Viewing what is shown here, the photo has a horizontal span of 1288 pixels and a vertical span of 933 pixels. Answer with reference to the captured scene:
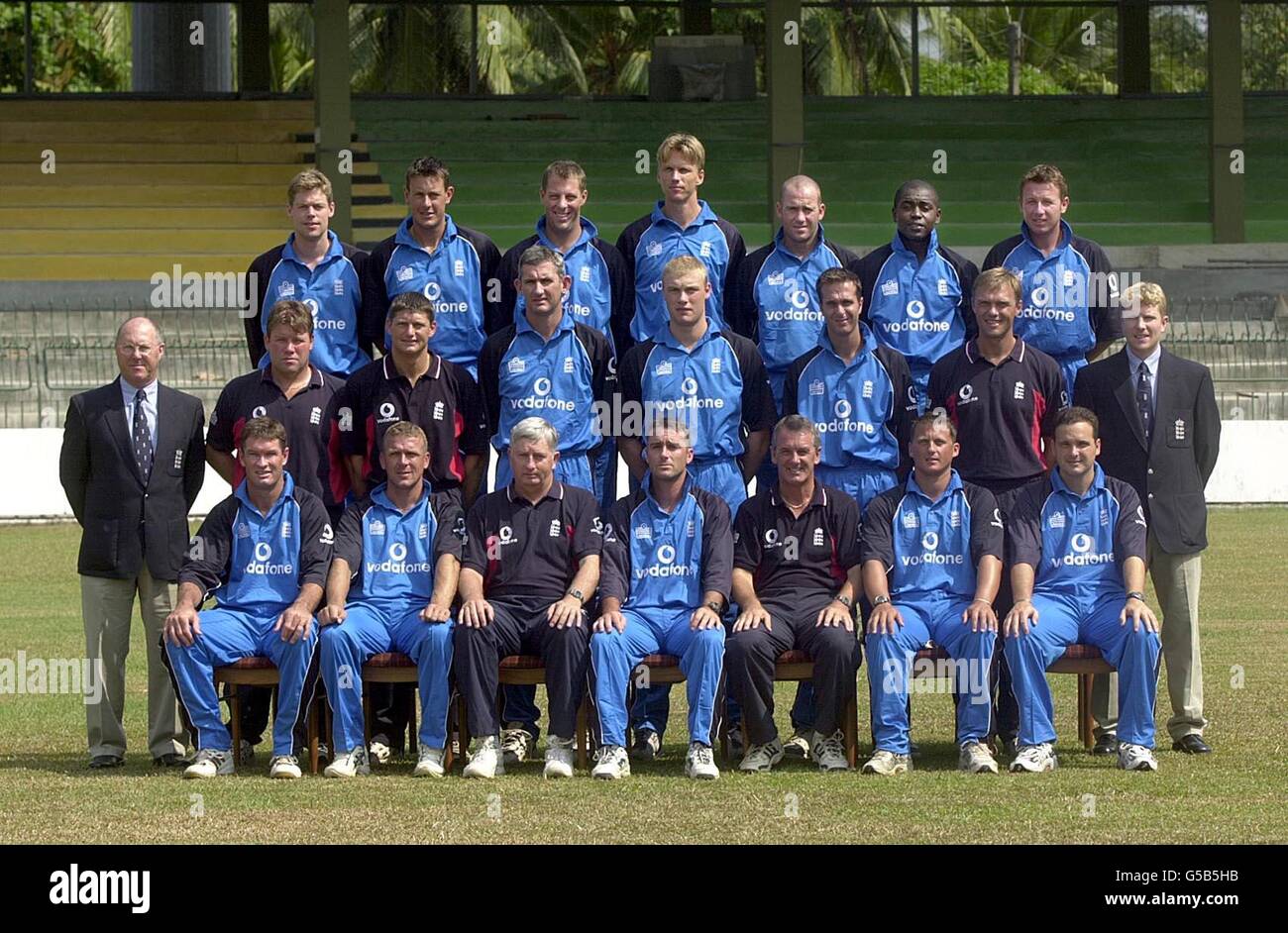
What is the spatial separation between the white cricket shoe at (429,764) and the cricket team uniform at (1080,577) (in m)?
2.44

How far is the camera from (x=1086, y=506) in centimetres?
848

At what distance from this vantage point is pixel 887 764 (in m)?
8.11

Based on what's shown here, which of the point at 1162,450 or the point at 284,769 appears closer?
the point at 284,769

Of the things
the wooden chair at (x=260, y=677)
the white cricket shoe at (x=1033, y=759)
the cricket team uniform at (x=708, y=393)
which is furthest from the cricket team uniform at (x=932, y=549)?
the wooden chair at (x=260, y=677)

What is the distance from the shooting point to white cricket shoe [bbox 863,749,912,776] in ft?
26.6

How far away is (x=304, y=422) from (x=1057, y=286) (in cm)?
355

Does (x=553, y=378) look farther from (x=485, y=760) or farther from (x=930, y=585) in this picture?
(x=930, y=585)

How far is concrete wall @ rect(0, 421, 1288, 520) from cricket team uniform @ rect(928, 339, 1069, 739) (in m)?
9.78

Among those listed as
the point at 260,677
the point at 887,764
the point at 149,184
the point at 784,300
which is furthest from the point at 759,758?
Result: the point at 149,184

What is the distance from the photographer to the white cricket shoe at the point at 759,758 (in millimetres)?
8242

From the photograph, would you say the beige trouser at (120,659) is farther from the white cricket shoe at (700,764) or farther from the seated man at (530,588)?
the white cricket shoe at (700,764)

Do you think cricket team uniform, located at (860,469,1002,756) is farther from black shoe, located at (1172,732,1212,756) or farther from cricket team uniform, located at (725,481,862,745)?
black shoe, located at (1172,732,1212,756)

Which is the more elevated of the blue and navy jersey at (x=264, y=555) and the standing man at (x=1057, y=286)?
the standing man at (x=1057, y=286)
